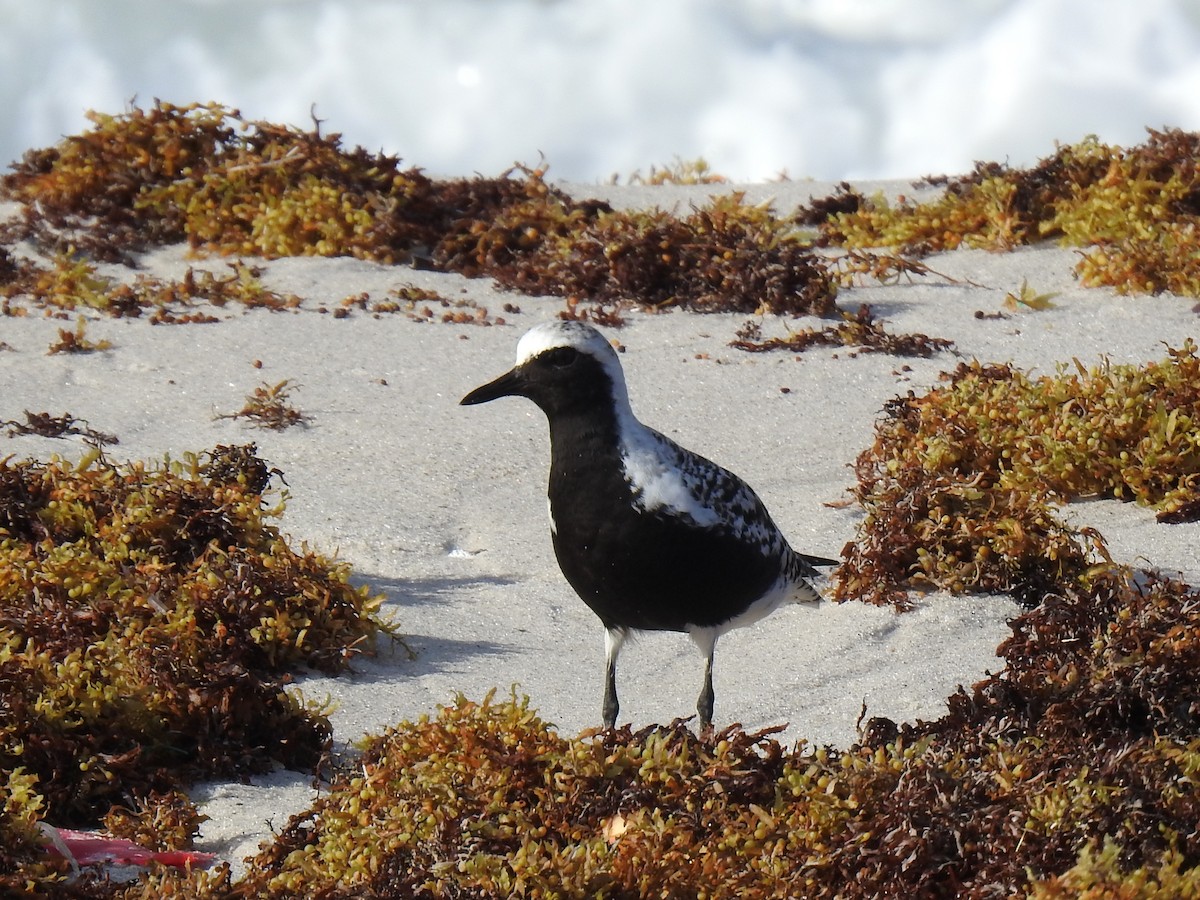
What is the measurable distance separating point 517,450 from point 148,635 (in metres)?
3.17

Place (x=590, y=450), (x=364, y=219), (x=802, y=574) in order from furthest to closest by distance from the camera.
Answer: (x=364, y=219), (x=802, y=574), (x=590, y=450)

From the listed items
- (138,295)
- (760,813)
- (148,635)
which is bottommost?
(760,813)

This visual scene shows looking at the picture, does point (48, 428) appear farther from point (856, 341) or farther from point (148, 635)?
point (856, 341)

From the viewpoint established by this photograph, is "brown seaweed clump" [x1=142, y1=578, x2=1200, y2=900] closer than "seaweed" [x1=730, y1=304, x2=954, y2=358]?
Yes

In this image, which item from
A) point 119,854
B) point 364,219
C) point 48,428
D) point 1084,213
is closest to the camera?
point 119,854

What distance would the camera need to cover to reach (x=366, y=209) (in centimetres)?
1121

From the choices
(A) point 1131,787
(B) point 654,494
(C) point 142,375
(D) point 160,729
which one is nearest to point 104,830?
(D) point 160,729

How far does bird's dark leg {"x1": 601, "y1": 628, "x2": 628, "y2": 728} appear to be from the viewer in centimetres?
503

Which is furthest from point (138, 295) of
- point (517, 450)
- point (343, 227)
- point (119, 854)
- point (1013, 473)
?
point (119, 854)

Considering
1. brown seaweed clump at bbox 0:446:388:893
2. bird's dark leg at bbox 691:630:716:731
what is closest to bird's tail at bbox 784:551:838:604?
bird's dark leg at bbox 691:630:716:731

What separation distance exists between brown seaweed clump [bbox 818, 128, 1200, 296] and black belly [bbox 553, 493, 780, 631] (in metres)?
5.79

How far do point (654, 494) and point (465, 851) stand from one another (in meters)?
1.46

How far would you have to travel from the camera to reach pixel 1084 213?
10469mm

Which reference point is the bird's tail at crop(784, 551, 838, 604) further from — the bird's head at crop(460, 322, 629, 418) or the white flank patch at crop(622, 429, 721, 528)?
the bird's head at crop(460, 322, 629, 418)
